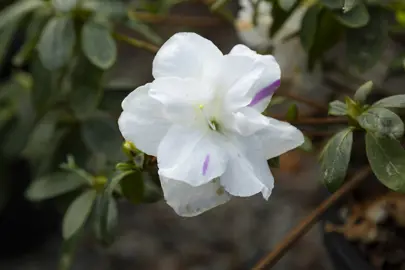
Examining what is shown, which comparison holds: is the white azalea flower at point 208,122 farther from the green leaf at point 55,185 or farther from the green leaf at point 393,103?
the green leaf at point 55,185

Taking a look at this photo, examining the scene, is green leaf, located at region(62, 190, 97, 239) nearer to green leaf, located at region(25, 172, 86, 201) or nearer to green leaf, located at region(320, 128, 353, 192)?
green leaf, located at region(25, 172, 86, 201)

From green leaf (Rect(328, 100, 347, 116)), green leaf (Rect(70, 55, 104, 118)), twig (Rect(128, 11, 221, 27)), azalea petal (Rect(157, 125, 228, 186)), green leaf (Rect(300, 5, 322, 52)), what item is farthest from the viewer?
twig (Rect(128, 11, 221, 27))

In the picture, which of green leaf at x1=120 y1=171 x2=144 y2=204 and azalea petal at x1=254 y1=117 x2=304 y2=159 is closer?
azalea petal at x1=254 y1=117 x2=304 y2=159

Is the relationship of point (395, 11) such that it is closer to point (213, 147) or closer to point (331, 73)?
point (331, 73)

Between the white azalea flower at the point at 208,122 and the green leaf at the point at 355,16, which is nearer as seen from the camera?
the white azalea flower at the point at 208,122

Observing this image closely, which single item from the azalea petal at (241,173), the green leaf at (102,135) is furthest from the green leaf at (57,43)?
the azalea petal at (241,173)

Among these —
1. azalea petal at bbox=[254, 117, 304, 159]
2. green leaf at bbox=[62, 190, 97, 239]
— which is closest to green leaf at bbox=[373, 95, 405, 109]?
azalea petal at bbox=[254, 117, 304, 159]

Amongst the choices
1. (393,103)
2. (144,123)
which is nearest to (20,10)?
(144,123)
